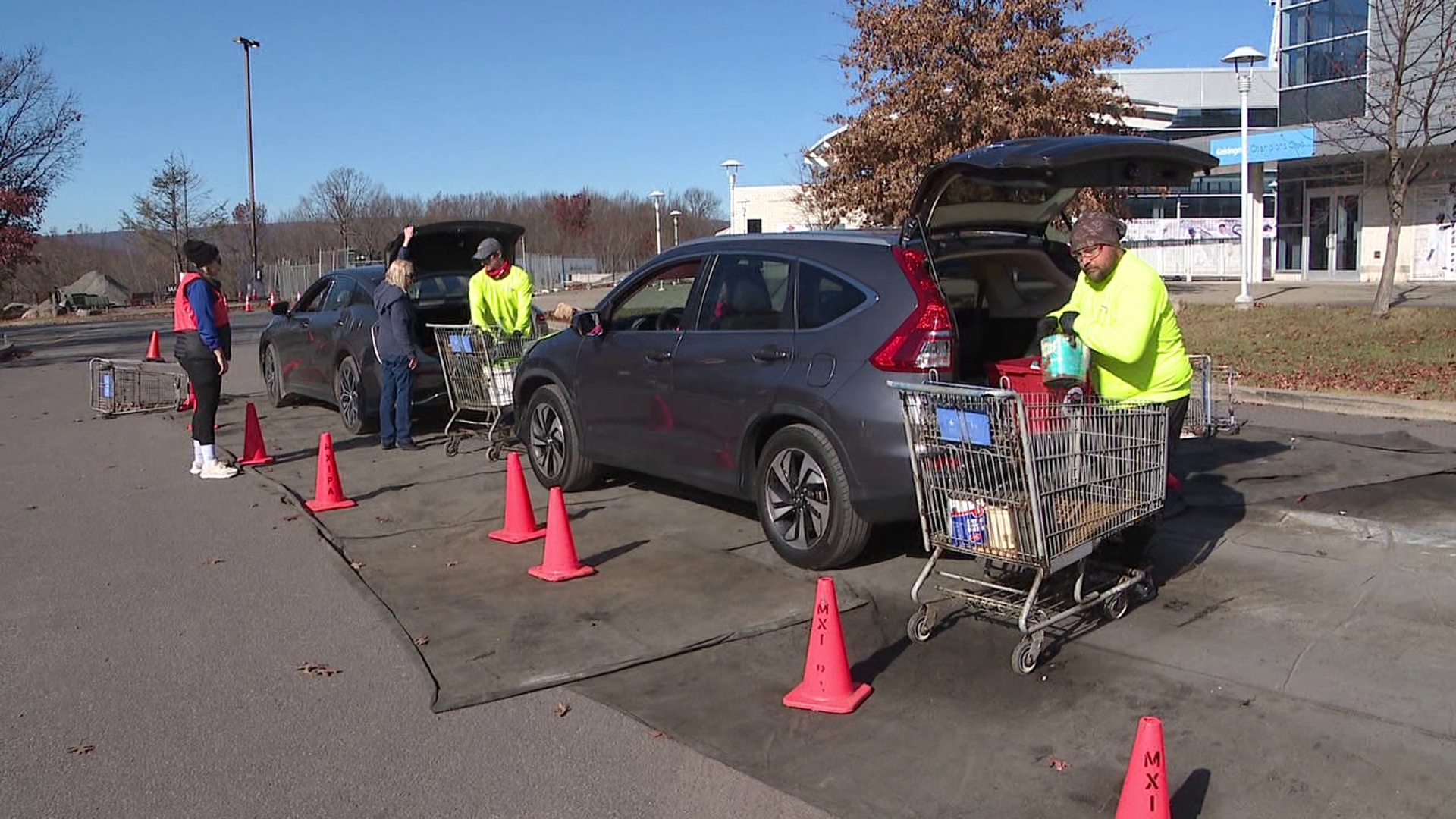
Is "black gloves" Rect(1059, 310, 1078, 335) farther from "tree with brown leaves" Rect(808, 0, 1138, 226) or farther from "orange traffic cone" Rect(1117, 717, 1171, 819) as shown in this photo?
"tree with brown leaves" Rect(808, 0, 1138, 226)

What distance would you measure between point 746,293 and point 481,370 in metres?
4.18

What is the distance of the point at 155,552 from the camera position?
7.59m

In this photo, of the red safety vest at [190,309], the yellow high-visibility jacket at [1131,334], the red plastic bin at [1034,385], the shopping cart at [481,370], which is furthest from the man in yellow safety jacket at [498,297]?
the yellow high-visibility jacket at [1131,334]

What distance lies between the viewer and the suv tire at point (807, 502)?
20.7 feet

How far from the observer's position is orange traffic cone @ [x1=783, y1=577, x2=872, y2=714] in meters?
4.71

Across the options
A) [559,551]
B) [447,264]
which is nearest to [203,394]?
[447,264]

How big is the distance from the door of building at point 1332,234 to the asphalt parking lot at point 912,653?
76.4ft

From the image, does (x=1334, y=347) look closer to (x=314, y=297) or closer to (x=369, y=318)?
(x=369, y=318)

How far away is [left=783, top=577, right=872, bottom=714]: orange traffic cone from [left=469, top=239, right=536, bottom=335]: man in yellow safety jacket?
6.52m

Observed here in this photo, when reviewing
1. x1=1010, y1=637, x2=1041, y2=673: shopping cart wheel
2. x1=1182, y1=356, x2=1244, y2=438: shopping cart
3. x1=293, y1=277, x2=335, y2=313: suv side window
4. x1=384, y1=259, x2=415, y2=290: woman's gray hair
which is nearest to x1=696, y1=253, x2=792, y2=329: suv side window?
x1=1010, y1=637, x2=1041, y2=673: shopping cart wheel

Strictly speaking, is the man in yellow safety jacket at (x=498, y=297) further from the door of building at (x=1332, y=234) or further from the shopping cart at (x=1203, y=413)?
the door of building at (x=1332, y=234)

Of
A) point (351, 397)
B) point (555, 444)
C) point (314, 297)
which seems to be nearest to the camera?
point (555, 444)

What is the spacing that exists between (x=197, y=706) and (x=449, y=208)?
74.0 m

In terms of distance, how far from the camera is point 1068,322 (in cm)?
571
